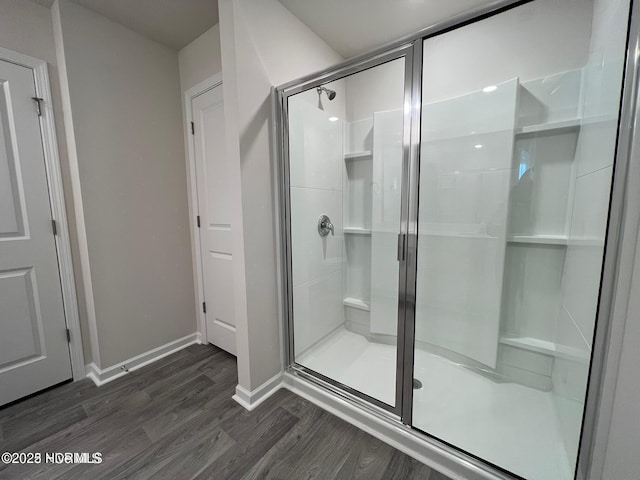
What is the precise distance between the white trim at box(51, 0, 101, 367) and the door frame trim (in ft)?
2.26

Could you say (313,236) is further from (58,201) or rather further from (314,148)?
(58,201)

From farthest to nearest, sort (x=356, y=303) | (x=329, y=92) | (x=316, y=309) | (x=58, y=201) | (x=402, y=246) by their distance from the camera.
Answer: (x=356, y=303) → (x=316, y=309) → (x=329, y=92) → (x=58, y=201) → (x=402, y=246)

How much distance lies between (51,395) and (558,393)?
2991 millimetres

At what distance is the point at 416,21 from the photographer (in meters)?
1.70

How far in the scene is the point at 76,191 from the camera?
1639 mm

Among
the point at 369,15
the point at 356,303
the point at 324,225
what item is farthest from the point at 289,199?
the point at 369,15

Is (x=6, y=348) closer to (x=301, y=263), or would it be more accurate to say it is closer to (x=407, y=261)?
(x=301, y=263)

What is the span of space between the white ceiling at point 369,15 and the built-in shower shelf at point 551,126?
835 millimetres

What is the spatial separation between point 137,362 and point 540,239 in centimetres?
282

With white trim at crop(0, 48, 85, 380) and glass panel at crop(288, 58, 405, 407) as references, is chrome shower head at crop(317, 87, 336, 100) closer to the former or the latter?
glass panel at crop(288, 58, 405, 407)

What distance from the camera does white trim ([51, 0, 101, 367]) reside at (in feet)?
5.03

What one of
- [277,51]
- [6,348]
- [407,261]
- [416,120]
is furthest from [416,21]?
[6,348]

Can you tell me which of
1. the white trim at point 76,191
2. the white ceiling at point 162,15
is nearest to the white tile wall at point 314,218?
the white ceiling at point 162,15

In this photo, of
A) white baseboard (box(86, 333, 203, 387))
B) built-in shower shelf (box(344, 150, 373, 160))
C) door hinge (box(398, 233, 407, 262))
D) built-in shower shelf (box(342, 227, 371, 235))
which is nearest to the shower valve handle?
built-in shower shelf (box(342, 227, 371, 235))
